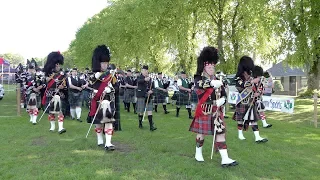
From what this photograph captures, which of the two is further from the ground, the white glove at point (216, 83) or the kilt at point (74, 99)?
the white glove at point (216, 83)

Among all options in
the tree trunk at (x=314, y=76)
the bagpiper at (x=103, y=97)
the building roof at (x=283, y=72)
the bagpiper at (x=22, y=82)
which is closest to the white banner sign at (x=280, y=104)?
the bagpiper at (x=103, y=97)

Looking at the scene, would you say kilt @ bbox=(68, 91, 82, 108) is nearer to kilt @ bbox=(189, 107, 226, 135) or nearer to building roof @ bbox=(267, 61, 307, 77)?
kilt @ bbox=(189, 107, 226, 135)

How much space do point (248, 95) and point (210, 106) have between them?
2428mm

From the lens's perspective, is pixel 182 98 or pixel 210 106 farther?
pixel 182 98

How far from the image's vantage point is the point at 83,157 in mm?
6586

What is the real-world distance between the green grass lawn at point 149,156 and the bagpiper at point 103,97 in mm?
437

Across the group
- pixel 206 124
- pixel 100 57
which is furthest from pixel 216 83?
pixel 100 57

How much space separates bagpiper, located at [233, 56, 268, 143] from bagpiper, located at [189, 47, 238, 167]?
2.10 m

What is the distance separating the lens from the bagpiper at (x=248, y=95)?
8.14 metres

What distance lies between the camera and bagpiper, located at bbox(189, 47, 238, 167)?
601cm

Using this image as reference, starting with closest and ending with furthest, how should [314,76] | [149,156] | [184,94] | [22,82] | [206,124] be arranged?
[206,124]
[149,156]
[184,94]
[22,82]
[314,76]

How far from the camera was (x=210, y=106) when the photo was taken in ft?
20.2

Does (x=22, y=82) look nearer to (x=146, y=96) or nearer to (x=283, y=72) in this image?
(x=146, y=96)

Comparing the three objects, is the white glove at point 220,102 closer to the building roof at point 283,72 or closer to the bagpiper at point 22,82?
the bagpiper at point 22,82
